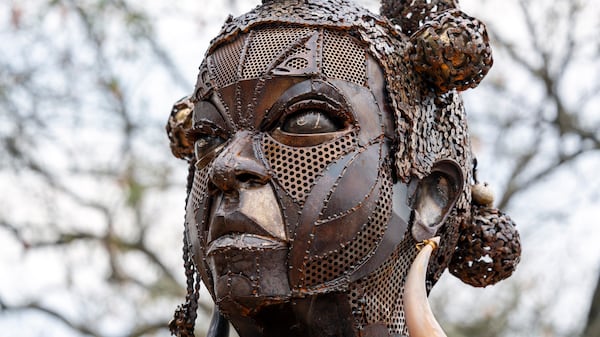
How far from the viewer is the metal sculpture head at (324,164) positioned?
477cm

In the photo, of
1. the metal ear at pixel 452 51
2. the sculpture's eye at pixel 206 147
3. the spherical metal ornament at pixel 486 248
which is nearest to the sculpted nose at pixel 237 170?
the sculpture's eye at pixel 206 147

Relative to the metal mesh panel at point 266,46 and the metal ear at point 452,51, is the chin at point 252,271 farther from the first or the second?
the metal ear at point 452,51

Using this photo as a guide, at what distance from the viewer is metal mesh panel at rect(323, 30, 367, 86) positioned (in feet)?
16.5

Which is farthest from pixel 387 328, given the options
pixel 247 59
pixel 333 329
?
pixel 247 59

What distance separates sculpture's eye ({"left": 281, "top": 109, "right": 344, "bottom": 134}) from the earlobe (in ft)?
1.84

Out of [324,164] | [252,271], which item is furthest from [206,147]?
[252,271]

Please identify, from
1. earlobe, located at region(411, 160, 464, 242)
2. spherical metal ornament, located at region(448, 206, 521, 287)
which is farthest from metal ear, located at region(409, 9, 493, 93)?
spherical metal ornament, located at region(448, 206, 521, 287)

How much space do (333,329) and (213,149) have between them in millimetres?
1013

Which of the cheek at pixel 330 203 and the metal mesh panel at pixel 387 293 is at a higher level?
the cheek at pixel 330 203

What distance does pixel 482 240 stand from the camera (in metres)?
5.55

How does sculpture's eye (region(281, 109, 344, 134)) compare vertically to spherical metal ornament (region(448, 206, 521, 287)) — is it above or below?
above

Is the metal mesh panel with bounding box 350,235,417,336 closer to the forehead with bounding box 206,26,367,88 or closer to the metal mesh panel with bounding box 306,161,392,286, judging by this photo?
the metal mesh panel with bounding box 306,161,392,286

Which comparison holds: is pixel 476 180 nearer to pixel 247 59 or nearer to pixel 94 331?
pixel 247 59

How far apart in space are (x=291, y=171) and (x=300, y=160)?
0.22ft
